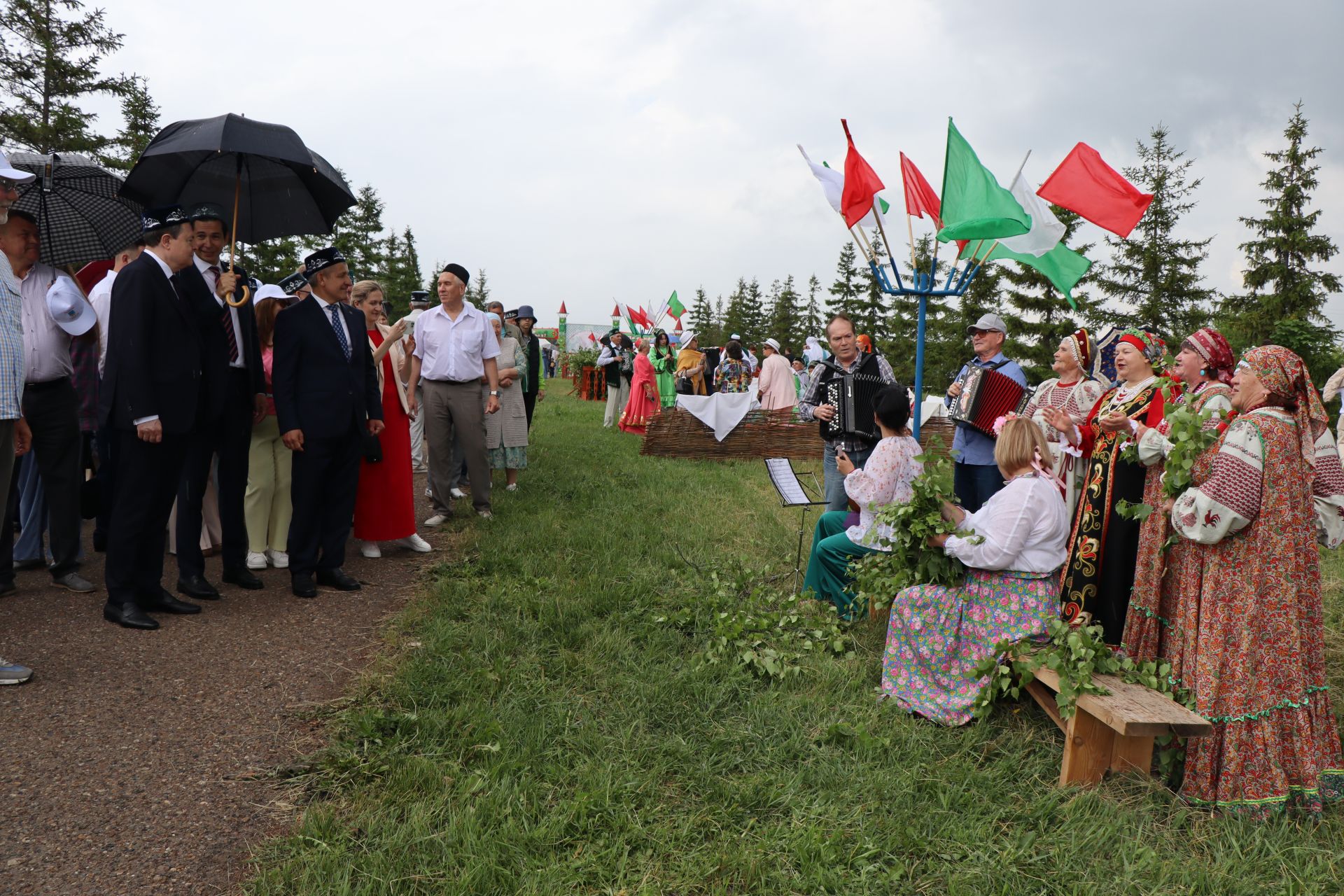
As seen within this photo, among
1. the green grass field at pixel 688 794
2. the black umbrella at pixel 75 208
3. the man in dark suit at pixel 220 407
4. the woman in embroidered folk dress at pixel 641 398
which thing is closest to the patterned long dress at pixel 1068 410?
the green grass field at pixel 688 794

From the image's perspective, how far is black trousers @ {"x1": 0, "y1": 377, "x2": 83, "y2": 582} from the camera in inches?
188

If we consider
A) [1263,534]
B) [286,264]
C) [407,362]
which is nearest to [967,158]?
[1263,534]

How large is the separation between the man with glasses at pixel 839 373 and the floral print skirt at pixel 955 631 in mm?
1770

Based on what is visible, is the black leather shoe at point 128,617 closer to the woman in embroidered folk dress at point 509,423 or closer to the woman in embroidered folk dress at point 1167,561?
the woman in embroidered folk dress at point 509,423

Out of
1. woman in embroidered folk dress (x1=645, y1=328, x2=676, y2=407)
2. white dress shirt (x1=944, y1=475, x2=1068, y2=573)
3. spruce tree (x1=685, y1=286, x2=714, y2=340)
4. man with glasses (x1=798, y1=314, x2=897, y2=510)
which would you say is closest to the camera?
white dress shirt (x1=944, y1=475, x2=1068, y2=573)

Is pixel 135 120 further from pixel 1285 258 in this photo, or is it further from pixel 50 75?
pixel 1285 258

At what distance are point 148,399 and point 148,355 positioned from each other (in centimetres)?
23

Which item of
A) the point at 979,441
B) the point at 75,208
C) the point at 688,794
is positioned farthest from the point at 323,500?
the point at 979,441

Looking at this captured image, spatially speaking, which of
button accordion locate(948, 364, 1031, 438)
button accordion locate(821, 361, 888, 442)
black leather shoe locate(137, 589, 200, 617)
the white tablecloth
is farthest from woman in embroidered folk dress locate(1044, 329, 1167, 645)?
the white tablecloth

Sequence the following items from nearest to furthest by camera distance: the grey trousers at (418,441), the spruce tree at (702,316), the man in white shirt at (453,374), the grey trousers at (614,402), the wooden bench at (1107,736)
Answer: the wooden bench at (1107,736) < the man in white shirt at (453,374) < the grey trousers at (418,441) < the grey trousers at (614,402) < the spruce tree at (702,316)

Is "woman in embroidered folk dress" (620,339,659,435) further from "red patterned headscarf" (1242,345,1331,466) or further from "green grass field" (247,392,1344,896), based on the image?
"red patterned headscarf" (1242,345,1331,466)

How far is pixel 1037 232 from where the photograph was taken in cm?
632

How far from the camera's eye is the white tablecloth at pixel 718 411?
12555mm

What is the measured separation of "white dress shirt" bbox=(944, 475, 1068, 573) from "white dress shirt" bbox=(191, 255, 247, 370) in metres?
4.13
